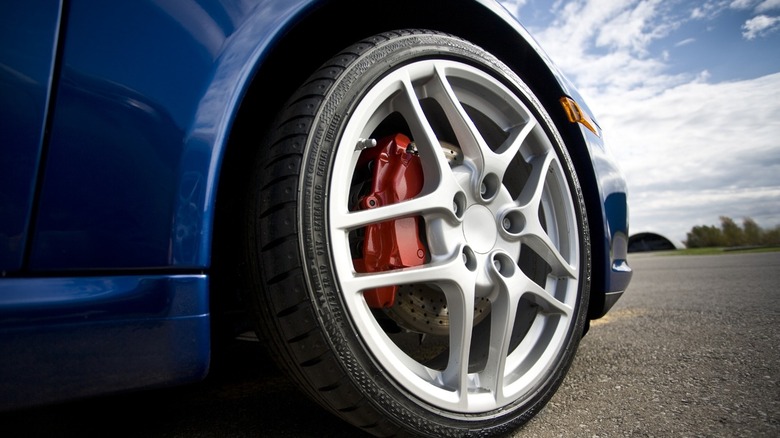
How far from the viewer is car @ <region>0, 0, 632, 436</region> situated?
0.70 meters

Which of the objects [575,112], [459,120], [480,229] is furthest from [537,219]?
[575,112]

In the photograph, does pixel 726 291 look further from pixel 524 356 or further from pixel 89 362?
pixel 89 362

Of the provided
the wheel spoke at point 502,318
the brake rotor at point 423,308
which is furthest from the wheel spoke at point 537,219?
the brake rotor at point 423,308

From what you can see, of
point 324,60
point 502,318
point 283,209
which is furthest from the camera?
point 324,60

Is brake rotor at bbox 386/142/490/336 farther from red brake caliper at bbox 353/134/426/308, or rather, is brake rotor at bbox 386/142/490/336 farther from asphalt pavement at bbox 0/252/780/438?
asphalt pavement at bbox 0/252/780/438

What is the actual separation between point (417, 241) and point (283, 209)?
1.20 feet

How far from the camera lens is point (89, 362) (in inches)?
28.0

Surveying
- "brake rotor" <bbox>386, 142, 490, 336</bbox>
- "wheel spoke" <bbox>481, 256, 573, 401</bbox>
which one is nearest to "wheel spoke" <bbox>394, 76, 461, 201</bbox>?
"brake rotor" <bbox>386, 142, 490, 336</bbox>

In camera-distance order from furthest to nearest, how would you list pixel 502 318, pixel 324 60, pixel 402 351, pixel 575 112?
pixel 575 112, pixel 324 60, pixel 502 318, pixel 402 351

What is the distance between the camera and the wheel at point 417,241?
875 millimetres

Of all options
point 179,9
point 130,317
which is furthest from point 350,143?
point 130,317

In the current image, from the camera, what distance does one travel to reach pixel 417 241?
1113 millimetres

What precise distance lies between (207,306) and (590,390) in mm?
1090

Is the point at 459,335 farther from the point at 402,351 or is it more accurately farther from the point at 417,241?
the point at 417,241
